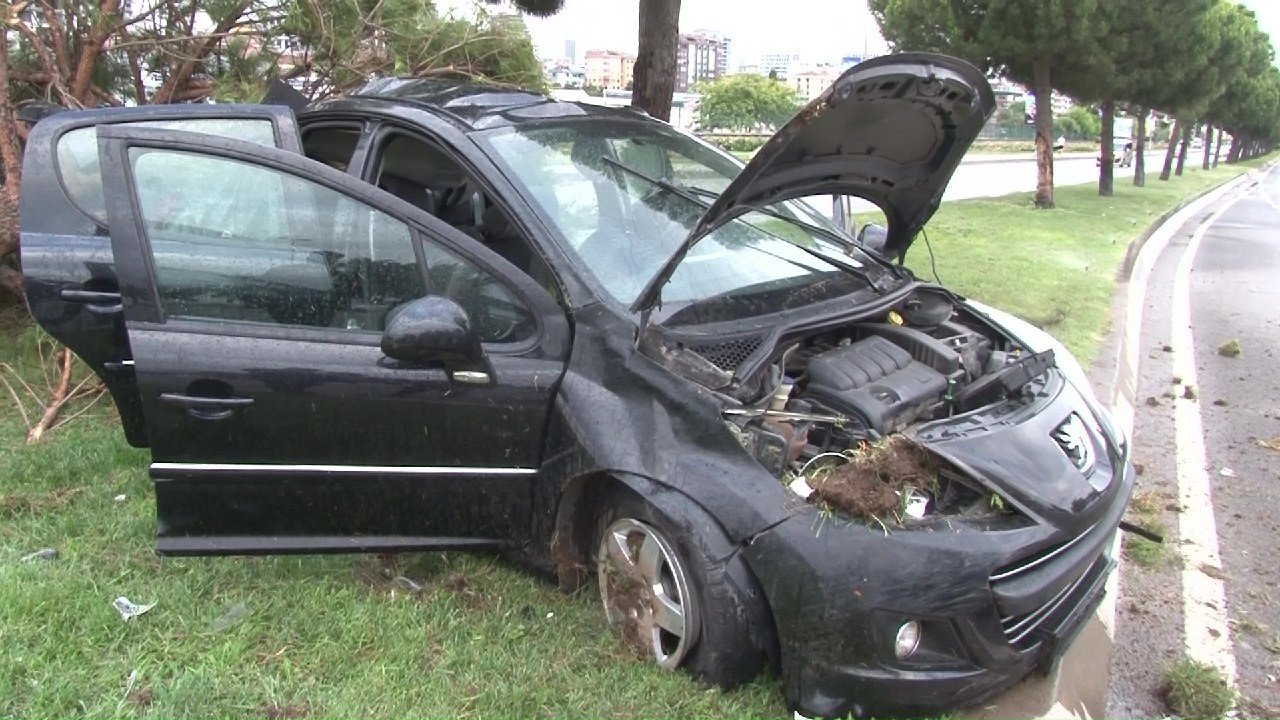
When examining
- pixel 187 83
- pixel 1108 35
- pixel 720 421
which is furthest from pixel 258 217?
pixel 1108 35

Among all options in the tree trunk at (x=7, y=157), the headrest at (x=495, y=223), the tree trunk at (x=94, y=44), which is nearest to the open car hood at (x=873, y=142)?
the headrest at (x=495, y=223)

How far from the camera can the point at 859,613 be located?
96.8 inches

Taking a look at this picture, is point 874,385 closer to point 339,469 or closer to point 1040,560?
point 1040,560

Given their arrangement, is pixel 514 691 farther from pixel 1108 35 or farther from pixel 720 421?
pixel 1108 35

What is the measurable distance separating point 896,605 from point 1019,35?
1943cm

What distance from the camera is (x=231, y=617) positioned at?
3.12 m

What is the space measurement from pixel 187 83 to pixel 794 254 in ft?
17.6

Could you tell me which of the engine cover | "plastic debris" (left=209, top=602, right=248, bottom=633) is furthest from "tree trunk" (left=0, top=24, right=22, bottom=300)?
the engine cover

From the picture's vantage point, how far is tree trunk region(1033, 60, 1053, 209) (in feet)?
65.5

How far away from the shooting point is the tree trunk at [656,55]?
24.2 ft

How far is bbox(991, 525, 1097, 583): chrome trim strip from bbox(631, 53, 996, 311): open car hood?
1287mm

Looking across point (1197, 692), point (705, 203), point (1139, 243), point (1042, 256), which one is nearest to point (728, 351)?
point (705, 203)

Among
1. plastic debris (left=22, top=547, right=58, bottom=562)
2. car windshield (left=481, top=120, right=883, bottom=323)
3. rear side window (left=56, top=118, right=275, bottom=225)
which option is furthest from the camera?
rear side window (left=56, top=118, right=275, bottom=225)

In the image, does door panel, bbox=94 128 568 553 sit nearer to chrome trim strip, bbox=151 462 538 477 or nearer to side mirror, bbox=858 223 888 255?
chrome trim strip, bbox=151 462 538 477
